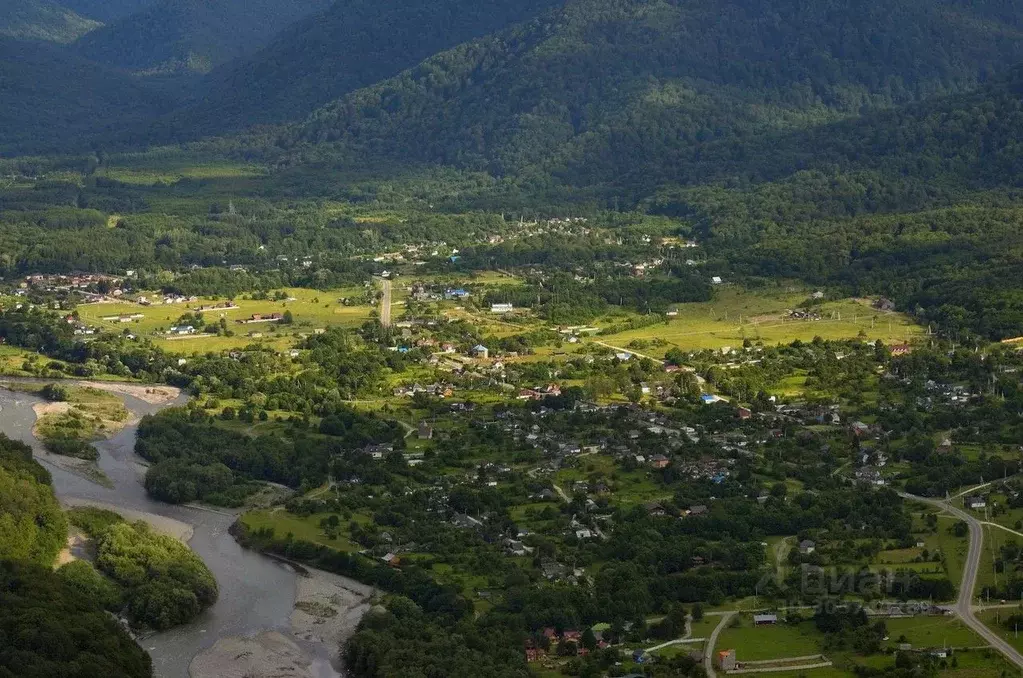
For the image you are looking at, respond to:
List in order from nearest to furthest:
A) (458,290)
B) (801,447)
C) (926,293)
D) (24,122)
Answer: (801,447)
(926,293)
(458,290)
(24,122)

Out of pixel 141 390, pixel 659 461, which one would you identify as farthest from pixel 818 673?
pixel 141 390

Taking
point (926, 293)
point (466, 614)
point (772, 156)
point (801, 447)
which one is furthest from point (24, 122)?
point (466, 614)

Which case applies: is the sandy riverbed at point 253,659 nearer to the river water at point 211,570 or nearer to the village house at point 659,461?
the river water at point 211,570

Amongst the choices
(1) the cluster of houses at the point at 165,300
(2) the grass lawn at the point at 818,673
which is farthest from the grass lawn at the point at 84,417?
(2) the grass lawn at the point at 818,673

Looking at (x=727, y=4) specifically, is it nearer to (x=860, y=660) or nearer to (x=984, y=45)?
(x=984, y=45)

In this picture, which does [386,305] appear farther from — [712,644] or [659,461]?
[712,644]

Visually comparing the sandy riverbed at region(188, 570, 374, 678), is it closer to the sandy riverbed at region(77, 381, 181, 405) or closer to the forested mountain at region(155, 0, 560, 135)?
the sandy riverbed at region(77, 381, 181, 405)
